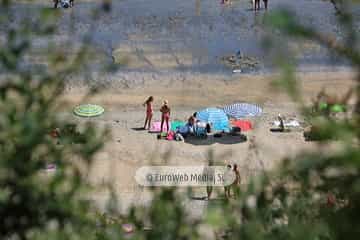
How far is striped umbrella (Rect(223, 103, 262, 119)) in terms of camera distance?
65.5 ft

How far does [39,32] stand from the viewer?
11.1ft

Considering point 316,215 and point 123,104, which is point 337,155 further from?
point 123,104

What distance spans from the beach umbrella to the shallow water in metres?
5.22

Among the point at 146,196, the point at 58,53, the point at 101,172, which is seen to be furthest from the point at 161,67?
the point at 58,53

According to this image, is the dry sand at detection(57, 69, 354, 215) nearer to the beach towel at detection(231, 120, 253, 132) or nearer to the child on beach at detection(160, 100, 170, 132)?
the beach towel at detection(231, 120, 253, 132)

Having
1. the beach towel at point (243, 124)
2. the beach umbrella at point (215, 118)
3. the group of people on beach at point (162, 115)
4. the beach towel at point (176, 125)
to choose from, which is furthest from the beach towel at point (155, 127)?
the beach towel at point (243, 124)

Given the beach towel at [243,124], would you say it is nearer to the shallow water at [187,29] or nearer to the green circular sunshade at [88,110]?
the green circular sunshade at [88,110]

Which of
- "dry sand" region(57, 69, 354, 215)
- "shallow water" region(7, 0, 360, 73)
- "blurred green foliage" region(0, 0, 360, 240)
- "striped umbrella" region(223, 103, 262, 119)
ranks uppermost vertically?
"blurred green foliage" region(0, 0, 360, 240)

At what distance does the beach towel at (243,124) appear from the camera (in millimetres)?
19297

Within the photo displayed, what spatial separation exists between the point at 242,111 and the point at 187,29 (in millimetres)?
10143

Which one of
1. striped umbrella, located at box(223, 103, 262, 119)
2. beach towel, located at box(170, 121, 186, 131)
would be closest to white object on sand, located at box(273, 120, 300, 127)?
striped umbrella, located at box(223, 103, 262, 119)

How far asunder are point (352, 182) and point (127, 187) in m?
14.2

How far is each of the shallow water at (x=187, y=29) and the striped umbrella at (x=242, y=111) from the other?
4.22 metres

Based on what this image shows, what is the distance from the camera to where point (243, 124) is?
64.0ft
